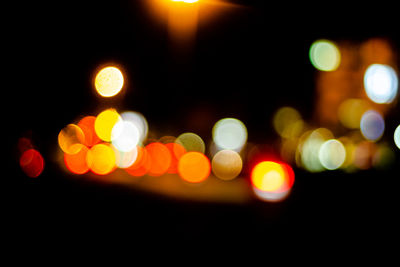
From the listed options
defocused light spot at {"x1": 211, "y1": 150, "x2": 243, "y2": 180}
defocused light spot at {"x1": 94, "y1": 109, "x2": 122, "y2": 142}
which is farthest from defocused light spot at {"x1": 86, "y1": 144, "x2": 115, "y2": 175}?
defocused light spot at {"x1": 211, "y1": 150, "x2": 243, "y2": 180}

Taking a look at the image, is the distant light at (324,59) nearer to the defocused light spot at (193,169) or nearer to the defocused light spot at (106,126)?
the defocused light spot at (193,169)

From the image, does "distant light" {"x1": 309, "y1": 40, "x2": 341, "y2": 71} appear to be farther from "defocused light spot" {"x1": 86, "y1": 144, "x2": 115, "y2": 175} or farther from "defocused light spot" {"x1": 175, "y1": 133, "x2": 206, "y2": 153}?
"defocused light spot" {"x1": 175, "y1": 133, "x2": 206, "y2": 153}

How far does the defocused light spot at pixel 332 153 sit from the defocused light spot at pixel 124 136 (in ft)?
37.8

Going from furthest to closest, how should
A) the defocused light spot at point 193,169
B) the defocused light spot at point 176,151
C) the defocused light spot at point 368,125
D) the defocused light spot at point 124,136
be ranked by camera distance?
the defocused light spot at point 124,136
the defocused light spot at point 176,151
the defocused light spot at point 193,169
the defocused light spot at point 368,125

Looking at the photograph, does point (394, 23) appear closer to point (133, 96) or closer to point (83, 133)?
point (133, 96)

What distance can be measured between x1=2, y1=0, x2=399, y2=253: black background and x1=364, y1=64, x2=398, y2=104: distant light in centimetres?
156

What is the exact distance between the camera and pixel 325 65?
42.7 feet

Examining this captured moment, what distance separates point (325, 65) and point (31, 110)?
10.2 meters

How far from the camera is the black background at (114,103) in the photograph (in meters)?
4.37

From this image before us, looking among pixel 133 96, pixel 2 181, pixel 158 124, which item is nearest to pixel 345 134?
pixel 158 124

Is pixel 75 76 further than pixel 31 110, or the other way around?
pixel 75 76

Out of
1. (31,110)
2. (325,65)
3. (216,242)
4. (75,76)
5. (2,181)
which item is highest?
(325,65)

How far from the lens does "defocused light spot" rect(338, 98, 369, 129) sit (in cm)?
1467

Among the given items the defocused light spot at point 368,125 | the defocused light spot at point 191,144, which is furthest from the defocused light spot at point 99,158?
the defocused light spot at point 368,125
